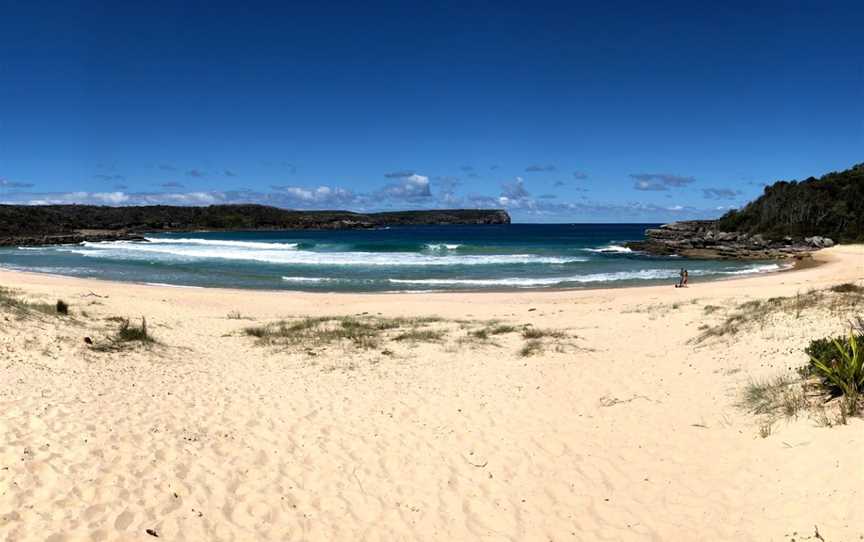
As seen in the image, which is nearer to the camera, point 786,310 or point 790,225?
point 786,310

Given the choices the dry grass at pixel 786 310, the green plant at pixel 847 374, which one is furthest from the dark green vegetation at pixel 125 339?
the dry grass at pixel 786 310

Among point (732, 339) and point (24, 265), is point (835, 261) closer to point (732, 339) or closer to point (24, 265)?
point (732, 339)

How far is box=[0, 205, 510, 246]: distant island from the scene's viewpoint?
75.9m

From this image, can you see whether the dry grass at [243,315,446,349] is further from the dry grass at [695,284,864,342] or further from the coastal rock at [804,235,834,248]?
the coastal rock at [804,235,834,248]

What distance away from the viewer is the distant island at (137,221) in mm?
75875

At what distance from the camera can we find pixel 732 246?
53000 mm

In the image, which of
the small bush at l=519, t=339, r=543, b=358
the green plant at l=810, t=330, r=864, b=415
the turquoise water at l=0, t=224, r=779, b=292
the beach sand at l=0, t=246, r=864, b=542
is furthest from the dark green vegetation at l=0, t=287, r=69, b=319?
the turquoise water at l=0, t=224, r=779, b=292

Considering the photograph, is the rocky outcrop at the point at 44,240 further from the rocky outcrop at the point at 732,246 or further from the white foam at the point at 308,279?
the rocky outcrop at the point at 732,246

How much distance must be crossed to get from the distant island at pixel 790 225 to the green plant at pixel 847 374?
44.2 m

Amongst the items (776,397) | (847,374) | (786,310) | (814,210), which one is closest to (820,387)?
(776,397)

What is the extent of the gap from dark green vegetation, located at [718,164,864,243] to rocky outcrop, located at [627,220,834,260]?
79.6 inches

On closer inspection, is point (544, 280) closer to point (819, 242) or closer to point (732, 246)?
point (732, 246)

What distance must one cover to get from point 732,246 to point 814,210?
1002 centimetres

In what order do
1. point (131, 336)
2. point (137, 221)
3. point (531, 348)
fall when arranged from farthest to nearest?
point (137, 221), point (531, 348), point (131, 336)
